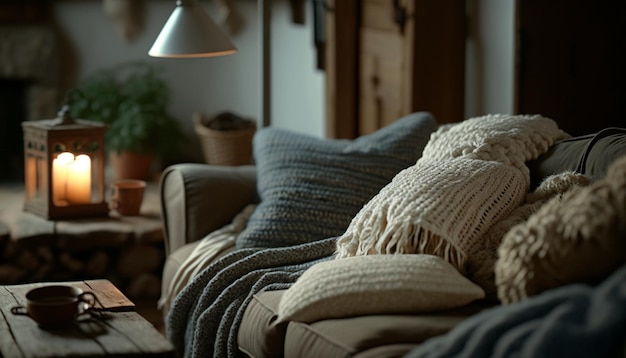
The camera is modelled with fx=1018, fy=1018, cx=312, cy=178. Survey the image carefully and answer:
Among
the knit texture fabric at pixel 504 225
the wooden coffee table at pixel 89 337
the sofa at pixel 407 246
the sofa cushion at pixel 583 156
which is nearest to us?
the sofa at pixel 407 246

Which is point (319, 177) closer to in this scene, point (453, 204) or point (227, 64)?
point (453, 204)

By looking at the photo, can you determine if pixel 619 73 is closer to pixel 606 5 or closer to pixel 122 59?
pixel 606 5

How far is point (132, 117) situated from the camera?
458 centimetres

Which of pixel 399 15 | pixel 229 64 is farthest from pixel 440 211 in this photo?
pixel 229 64

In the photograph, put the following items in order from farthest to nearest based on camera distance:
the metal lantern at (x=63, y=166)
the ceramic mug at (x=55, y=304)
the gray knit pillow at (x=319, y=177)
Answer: the metal lantern at (x=63, y=166) < the gray knit pillow at (x=319, y=177) < the ceramic mug at (x=55, y=304)

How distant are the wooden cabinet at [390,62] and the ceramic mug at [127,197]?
104 cm

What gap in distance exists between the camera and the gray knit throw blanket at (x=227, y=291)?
2.38 metres

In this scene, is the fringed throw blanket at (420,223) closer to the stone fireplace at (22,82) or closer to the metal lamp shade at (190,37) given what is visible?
the metal lamp shade at (190,37)

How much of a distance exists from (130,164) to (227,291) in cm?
229

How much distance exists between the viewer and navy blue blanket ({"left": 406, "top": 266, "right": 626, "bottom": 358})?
136cm

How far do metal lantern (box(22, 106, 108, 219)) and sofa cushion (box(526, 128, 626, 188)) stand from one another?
1.62 m

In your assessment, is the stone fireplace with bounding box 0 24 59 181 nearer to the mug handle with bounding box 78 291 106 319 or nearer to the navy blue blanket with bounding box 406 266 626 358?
the mug handle with bounding box 78 291 106 319

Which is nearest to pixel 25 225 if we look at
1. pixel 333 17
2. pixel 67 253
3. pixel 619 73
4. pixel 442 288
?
pixel 67 253

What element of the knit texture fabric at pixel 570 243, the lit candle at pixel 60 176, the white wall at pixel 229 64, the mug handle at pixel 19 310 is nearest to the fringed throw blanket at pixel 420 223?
the knit texture fabric at pixel 570 243
